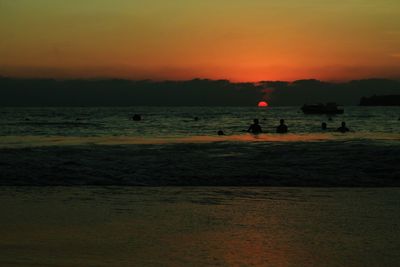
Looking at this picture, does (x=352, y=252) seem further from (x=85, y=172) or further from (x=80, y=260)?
(x=85, y=172)

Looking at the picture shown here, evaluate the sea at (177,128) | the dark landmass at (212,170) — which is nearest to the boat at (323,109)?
the sea at (177,128)

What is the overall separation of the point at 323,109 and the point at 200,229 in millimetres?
117325

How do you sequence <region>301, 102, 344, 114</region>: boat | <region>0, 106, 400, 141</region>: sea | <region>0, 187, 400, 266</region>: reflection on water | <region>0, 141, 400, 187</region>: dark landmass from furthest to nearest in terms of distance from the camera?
1. <region>301, 102, 344, 114</region>: boat
2. <region>0, 106, 400, 141</region>: sea
3. <region>0, 141, 400, 187</region>: dark landmass
4. <region>0, 187, 400, 266</region>: reflection on water

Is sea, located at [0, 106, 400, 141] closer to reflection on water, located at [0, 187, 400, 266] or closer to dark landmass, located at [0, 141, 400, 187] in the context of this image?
dark landmass, located at [0, 141, 400, 187]

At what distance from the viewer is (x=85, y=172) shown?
17078 millimetres

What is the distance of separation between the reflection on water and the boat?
109760mm

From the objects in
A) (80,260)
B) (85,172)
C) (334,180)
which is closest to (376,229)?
(80,260)


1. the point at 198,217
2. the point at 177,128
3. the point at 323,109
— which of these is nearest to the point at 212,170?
the point at 198,217

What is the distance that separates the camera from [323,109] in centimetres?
12181

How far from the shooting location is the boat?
11881 cm

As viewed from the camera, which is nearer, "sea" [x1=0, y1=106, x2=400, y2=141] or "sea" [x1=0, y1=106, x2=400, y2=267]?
"sea" [x1=0, y1=106, x2=400, y2=267]

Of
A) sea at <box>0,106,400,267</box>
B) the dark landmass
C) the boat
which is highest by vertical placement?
sea at <box>0,106,400,267</box>

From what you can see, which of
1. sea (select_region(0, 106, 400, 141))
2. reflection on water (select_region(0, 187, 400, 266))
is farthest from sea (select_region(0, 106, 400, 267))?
sea (select_region(0, 106, 400, 141))

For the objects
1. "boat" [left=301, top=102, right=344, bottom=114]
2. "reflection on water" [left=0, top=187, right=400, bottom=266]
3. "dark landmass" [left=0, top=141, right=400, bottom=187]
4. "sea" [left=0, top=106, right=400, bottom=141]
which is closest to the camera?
"reflection on water" [left=0, top=187, right=400, bottom=266]
